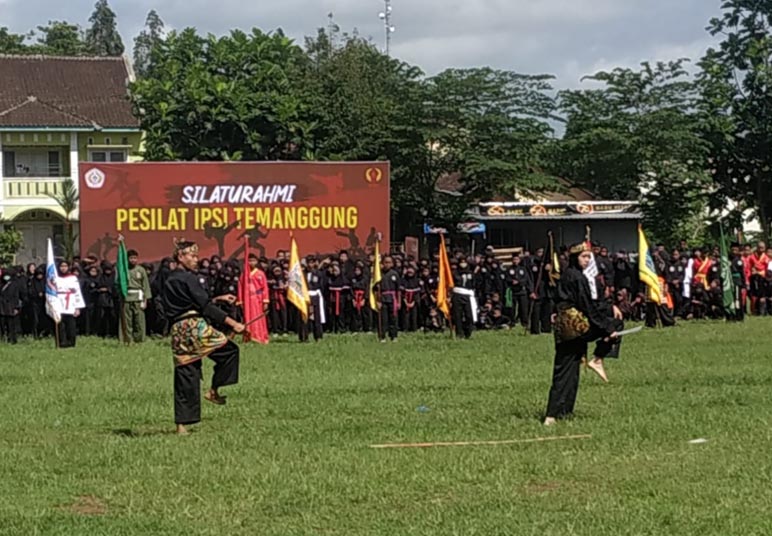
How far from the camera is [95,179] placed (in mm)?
27031

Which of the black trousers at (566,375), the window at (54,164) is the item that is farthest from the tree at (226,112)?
the black trousers at (566,375)

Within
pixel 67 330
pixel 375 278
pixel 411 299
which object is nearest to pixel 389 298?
pixel 375 278

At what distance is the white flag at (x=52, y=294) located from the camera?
77.2 ft

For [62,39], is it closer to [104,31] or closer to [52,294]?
[104,31]

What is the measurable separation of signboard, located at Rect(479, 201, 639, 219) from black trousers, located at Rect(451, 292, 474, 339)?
57.9 ft

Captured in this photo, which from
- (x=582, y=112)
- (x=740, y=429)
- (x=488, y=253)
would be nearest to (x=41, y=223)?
(x=582, y=112)

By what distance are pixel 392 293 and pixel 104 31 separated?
65531 millimetres

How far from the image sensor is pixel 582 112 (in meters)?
40.6

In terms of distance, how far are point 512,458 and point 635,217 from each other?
3306cm

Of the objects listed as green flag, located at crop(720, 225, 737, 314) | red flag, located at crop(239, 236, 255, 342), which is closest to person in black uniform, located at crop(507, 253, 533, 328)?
green flag, located at crop(720, 225, 737, 314)

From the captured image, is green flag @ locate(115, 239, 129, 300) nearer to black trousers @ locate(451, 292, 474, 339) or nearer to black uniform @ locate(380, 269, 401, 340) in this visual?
black uniform @ locate(380, 269, 401, 340)

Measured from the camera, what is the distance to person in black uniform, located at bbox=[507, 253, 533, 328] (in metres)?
26.2

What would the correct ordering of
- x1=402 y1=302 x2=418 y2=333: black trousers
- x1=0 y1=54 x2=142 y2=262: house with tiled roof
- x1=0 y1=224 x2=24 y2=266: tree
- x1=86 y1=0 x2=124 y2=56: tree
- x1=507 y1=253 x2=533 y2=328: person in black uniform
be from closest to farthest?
1. x1=402 y1=302 x2=418 y2=333: black trousers
2. x1=507 y1=253 x2=533 y2=328: person in black uniform
3. x1=0 y1=224 x2=24 y2=266: tree
4. x1=0 y1=54 x2=142 y2=262: house with tiled roof
5. x1=86 y1=0 x2=124 y2=56: tree

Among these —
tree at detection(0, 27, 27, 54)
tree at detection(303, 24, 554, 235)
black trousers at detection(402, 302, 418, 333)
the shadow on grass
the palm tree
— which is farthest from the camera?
tree at detection(0, 27, 27, 54)
